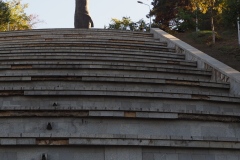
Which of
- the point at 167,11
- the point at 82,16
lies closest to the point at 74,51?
the point at 82,16

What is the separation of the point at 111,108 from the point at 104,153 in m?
1.17

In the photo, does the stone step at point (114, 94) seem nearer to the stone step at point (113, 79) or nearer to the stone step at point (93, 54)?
the stone step at point (113, 79)

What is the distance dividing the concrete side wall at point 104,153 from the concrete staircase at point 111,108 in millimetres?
18

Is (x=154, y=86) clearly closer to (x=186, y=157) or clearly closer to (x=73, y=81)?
(x=73, y=81)

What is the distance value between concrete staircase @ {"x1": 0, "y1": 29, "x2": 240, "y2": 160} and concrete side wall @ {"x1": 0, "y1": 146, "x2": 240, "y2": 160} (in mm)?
18

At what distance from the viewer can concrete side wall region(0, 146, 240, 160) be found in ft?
27.5

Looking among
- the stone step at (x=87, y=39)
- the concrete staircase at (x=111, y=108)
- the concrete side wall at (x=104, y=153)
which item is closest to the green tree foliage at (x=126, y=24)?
the stone step at (x=87, y=39)

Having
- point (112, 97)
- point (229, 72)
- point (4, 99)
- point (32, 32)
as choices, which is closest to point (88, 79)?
point (112, 97)

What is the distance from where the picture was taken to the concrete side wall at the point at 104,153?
8391mm

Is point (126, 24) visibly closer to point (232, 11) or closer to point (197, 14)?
point (197, 14)

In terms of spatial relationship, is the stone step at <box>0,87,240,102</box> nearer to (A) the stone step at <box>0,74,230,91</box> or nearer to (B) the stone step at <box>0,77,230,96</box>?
(B) the stone step at <box>0,77,230,96</box>

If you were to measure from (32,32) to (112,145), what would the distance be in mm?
13428

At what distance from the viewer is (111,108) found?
30.9 feet

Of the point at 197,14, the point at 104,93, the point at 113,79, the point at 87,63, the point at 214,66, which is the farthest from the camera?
the point at 197,14
